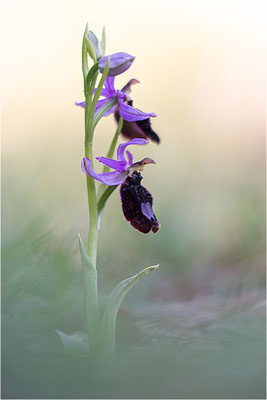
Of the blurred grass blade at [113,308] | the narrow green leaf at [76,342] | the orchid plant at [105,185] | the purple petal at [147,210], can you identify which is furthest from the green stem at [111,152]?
the narrow green leaf at [76,342]

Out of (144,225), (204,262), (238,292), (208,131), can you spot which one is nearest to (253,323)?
(144,225)

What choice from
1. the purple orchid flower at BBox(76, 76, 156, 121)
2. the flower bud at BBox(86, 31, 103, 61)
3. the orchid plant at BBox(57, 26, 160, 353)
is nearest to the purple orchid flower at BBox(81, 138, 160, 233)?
the orchid plant at BBox(57, 26, 160, 353)

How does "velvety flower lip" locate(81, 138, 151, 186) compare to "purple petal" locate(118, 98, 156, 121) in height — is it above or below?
below

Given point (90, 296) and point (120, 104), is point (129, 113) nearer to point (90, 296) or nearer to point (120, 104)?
point (120, 104)

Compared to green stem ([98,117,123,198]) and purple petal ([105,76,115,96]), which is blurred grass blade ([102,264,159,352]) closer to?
green stem ([98,117,123,198])

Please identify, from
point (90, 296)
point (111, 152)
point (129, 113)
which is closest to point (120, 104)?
point (129, 113)

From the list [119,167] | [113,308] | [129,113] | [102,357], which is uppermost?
[129,113]
